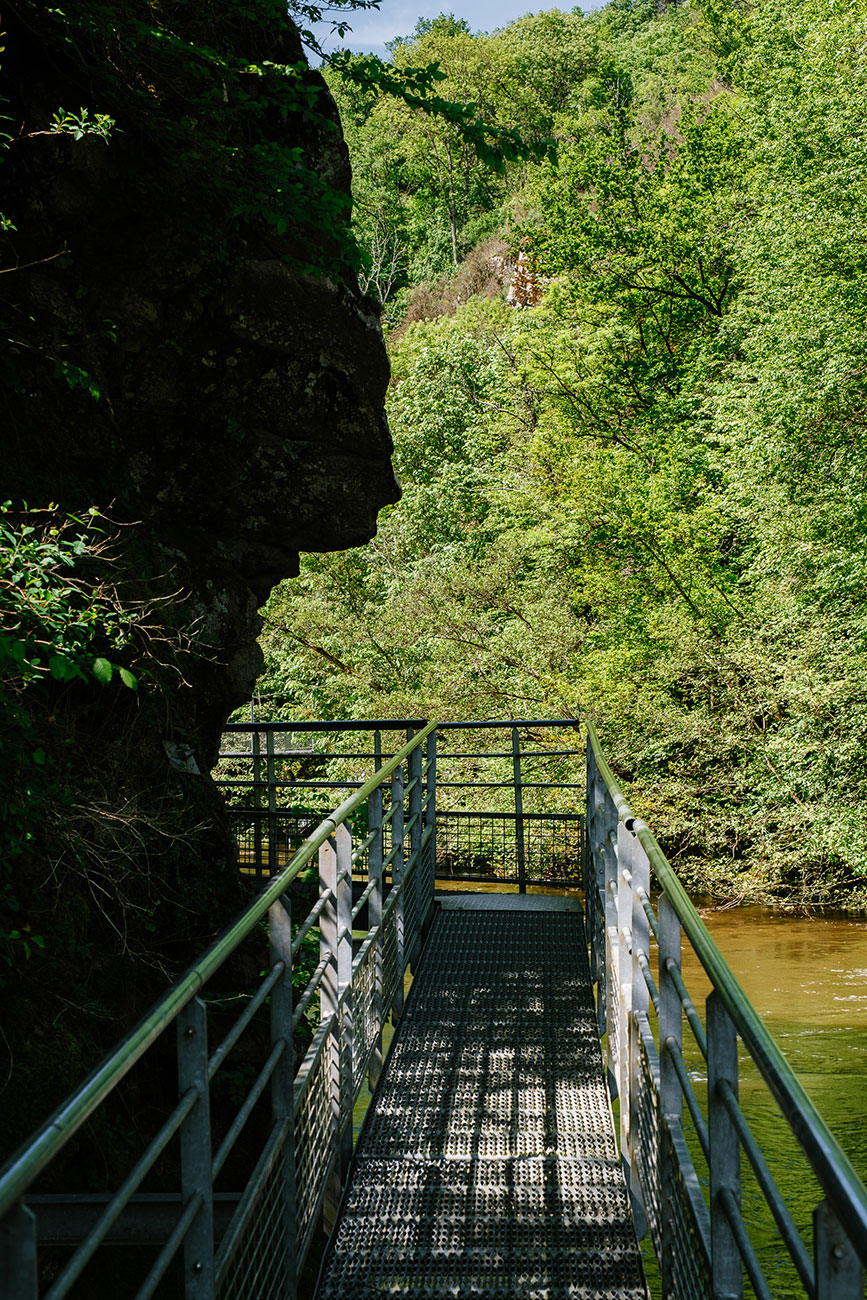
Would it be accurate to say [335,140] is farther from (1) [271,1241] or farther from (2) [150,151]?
(1) [271,1241]

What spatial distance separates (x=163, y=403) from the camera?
24.0 feet

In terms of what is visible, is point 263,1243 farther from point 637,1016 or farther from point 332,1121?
point 637,1016

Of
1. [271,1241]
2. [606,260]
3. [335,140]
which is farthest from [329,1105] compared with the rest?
[606,260]

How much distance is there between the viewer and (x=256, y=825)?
9.52m

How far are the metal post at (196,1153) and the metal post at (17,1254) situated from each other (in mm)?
753

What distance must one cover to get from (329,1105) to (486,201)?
155 ft

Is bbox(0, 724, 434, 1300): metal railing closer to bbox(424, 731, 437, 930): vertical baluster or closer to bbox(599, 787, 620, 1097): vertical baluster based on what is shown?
bbox(599, 787, 620, 1097): vertical baluster

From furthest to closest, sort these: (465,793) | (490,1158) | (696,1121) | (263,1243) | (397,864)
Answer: (465,793) → (397,864) → (490,1158) → (263,1243) → (696,1121)

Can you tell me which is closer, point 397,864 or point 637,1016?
point 637,1016

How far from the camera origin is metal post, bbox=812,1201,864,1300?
1.17m

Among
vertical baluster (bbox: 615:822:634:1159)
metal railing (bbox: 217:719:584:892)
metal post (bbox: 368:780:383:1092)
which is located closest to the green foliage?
metal railing (bbox: 217:719:584:892)

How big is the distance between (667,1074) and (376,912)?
77.8 inches

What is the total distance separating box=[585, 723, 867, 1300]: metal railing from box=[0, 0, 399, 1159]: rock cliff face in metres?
1.90

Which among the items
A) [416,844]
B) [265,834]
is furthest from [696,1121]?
[265,834]
